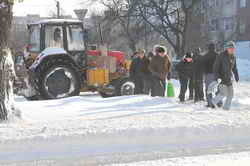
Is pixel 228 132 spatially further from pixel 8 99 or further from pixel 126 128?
pixel 8 99

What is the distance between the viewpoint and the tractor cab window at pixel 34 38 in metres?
14.9

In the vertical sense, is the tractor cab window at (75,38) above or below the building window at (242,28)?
below

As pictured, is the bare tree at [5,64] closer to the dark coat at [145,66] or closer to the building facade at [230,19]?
the dark coat at [145,66]

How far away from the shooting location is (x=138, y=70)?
1391 centimetres

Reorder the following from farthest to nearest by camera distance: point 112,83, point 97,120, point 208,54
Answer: point 112,83, point 208,54, point 97,120

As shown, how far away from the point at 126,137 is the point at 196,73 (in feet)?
18.4

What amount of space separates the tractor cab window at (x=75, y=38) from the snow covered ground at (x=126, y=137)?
5165 mm

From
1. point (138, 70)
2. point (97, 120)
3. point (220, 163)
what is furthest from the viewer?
point (138, 70)

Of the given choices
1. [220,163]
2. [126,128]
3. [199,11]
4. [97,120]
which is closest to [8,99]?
[97,120]

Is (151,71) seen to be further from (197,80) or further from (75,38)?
(75,38)

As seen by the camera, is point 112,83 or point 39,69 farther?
point 112,83

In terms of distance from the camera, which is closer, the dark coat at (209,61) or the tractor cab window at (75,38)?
the dark coat at (209,61)

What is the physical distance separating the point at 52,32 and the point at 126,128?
7174 millimetres

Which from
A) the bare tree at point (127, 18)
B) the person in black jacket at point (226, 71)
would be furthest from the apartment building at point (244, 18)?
the person in black jacket at point (226, 71)
